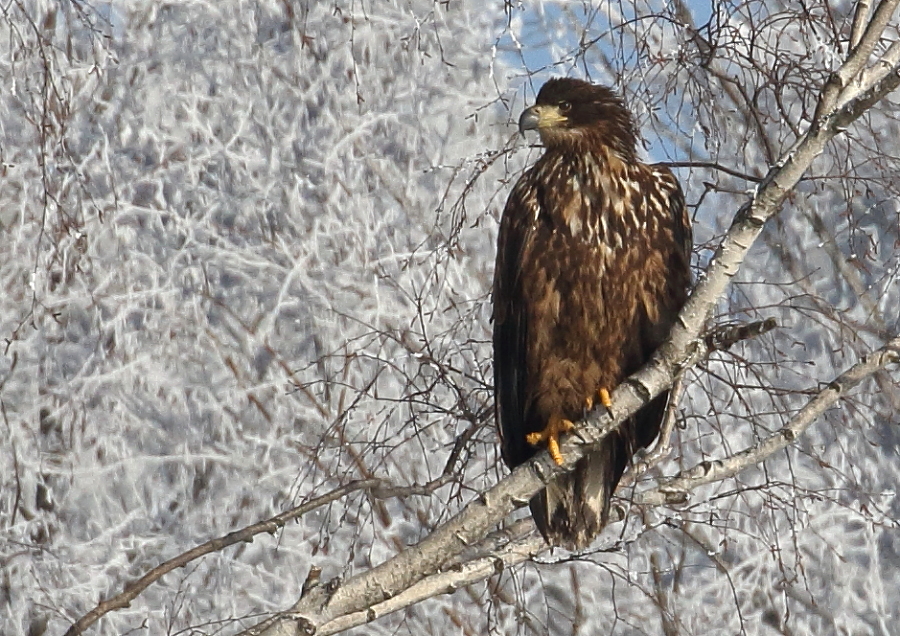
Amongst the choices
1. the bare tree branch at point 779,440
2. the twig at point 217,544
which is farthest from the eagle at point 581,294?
the twig at point 217,544

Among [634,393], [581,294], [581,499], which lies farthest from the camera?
[581,499]

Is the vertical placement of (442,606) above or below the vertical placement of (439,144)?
below

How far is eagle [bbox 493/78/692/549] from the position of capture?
11.4 ft

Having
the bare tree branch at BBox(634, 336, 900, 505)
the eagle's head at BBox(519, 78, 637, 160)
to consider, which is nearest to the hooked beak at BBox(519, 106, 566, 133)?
the eagle's head at BBox(519, 78, 637, 160)

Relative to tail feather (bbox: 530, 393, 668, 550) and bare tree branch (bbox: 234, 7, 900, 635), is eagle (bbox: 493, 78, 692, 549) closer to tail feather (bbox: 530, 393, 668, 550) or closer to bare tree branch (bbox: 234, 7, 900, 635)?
tail feather (bbox: 530, 393, 668, 550)

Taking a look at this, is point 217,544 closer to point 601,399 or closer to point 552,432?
point 552,432

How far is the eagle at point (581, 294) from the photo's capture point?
3.48 metres

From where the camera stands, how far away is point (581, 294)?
3.48 metres

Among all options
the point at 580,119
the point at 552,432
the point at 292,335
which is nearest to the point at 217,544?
the point at 552,432

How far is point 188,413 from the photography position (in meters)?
7.93

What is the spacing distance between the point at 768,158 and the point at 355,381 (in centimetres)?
401

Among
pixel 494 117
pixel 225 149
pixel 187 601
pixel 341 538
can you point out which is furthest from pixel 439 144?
pixel 187 601

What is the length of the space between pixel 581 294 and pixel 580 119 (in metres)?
0.59

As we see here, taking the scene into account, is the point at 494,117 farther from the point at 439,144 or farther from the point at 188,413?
the point at 188,413
